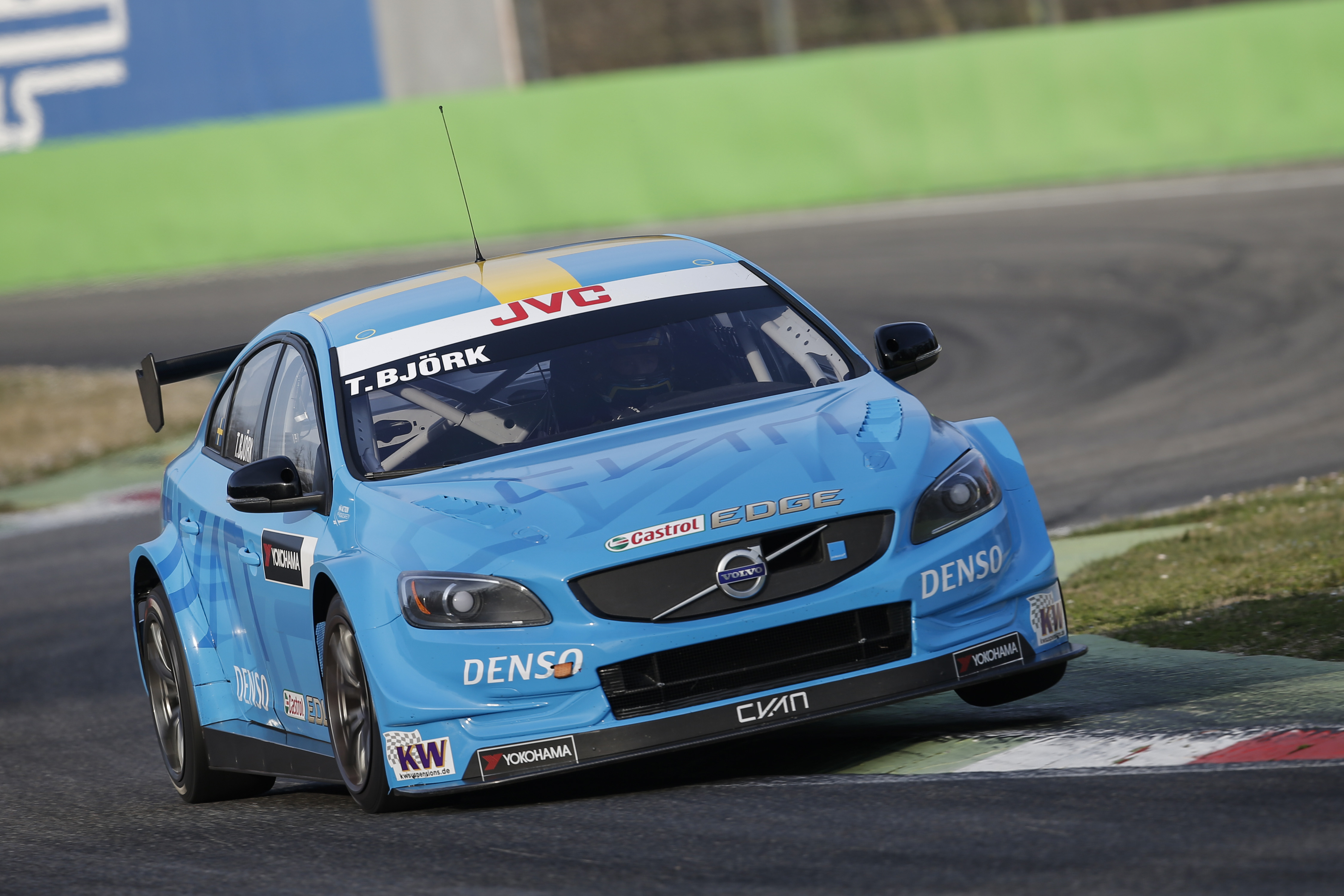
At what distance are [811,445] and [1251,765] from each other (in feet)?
4.89

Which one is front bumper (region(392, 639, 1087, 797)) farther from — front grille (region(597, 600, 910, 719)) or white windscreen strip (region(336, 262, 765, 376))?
white windscreen strip (region(336, 262, 765, 376))

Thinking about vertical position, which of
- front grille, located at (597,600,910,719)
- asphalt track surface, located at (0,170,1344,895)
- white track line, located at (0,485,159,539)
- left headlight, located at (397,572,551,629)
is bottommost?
white track line, located at (0,485,159,539)

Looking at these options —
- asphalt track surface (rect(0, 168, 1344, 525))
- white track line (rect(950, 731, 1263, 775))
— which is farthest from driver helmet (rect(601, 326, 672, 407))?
asphalt track surface (rect(0, 168, 1344, 525))

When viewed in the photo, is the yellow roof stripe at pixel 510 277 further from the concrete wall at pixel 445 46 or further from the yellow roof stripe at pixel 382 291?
the concrete wall at pixel 445 46

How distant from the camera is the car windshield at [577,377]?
6215 mm

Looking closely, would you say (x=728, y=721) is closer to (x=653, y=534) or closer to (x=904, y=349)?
(x=653, y=534)

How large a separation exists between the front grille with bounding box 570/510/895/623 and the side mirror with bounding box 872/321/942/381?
4.68 ft

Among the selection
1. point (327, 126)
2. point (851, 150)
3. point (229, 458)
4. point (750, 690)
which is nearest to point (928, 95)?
point (851, 150)

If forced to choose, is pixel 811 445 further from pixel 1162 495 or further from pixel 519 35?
pixel 519 35

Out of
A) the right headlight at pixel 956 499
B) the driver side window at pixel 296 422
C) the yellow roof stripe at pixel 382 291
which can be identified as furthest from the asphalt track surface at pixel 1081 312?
the driver side window at pixel 296 422

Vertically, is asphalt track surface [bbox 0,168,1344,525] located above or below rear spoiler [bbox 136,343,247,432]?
below

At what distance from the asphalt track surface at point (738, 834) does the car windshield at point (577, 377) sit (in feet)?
3.52

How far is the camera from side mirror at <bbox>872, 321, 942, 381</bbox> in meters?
6.74

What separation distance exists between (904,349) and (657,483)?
1.49 m
